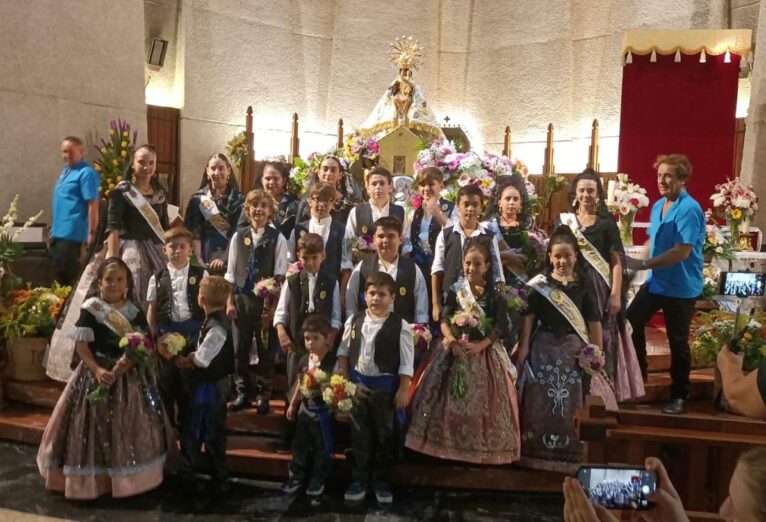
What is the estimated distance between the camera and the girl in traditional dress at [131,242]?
4.96 meters

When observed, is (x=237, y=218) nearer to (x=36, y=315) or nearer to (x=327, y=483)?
(x=36, y=315)

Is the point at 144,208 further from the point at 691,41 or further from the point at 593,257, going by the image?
the point at 691,41

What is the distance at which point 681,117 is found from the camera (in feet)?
29.6

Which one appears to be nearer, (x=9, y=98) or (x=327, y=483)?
(x=327, y=483)

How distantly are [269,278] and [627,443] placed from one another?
8.21 feet

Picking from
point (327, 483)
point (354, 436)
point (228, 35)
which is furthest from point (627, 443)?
point (228, 35)

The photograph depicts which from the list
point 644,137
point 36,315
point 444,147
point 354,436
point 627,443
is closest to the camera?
point 627,443

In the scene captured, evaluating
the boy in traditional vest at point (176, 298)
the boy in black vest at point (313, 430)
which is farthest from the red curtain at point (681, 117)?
the boy in traditional vest at point (176, 298)

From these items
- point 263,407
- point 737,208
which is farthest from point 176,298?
point 737,208

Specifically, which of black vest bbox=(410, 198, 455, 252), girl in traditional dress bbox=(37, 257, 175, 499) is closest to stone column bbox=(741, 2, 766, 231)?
black vest bbox=(410, 198, 455, 252)

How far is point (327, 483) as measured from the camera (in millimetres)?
4156

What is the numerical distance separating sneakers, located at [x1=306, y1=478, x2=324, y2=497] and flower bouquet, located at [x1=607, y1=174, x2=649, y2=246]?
12.6ft

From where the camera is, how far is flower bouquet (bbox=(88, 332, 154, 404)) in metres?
3.80

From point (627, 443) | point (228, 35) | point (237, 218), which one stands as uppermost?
point (228, 35)
